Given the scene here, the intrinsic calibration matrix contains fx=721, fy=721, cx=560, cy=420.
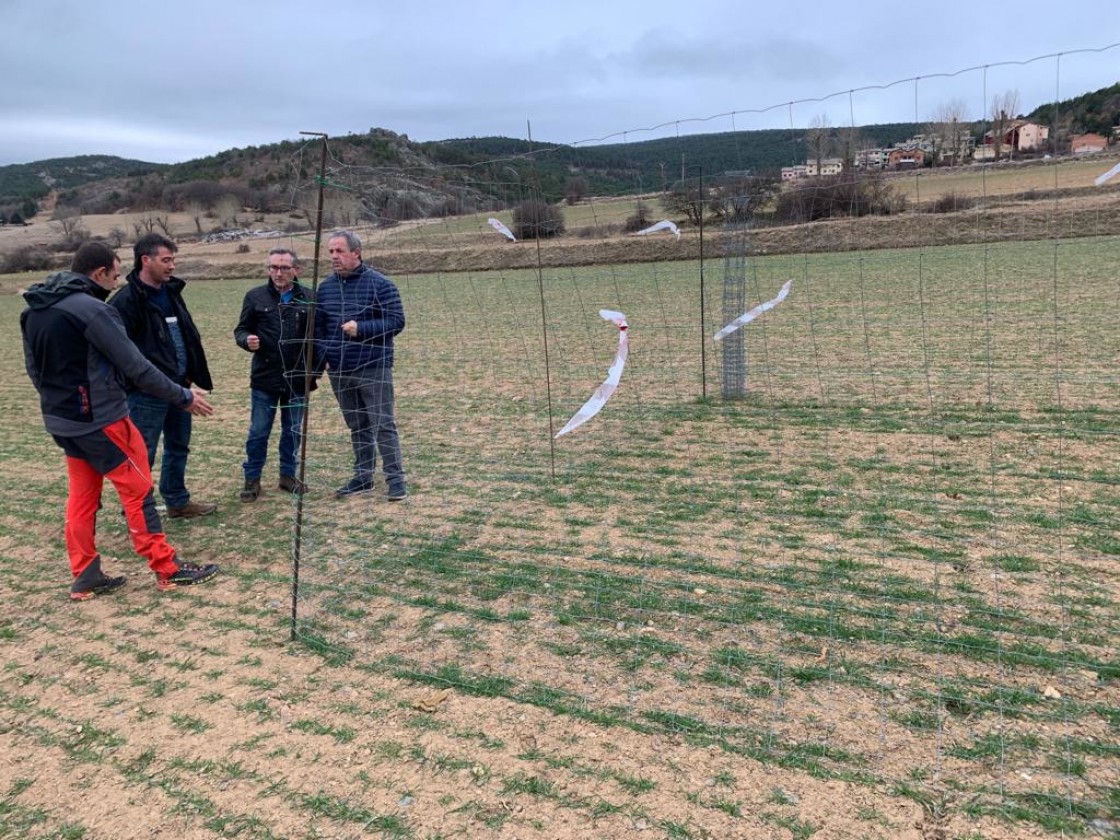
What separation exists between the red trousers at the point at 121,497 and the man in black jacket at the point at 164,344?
0.39 meters

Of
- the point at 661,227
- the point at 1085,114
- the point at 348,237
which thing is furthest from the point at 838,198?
the point at 348,237

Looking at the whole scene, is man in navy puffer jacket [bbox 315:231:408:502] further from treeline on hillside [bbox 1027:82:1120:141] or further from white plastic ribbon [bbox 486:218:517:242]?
treeline on hillside [bbox 1027:82:1120:141]

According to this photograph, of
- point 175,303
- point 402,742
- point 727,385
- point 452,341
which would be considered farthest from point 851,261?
point 402,742

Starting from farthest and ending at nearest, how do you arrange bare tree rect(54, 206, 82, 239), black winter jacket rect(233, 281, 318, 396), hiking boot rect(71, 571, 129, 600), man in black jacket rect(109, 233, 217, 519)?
bare tree rect(54, 206, 82, 239) < black winter jacket rect(233, 281, 318, 396) < man in black jacket rect(109, 233, 217, 519) < hiking boot rect(71, 571, 129, 600)

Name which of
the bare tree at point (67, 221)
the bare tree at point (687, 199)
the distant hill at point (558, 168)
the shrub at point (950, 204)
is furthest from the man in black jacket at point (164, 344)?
the bare tree at point (67, 221)

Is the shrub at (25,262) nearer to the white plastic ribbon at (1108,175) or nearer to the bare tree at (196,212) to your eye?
the bare tree at (196,212)

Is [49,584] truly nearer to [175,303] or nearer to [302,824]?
[175,303]

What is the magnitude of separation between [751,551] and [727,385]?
364cm

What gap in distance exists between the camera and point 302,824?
2.33 meters

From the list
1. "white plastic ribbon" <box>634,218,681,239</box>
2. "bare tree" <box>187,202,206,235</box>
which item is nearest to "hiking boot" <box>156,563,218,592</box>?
"white plastic ribbon" <box>634,218,681,239</box>

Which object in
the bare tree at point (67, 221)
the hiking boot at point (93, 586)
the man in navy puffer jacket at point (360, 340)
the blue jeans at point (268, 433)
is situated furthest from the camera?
the bare tree at point (67, 221)

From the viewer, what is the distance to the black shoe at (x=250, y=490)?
213 inches

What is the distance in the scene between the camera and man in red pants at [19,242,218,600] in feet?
11.9

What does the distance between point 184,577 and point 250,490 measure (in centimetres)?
139
